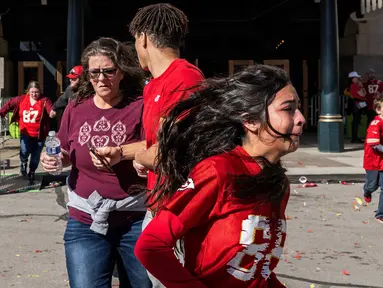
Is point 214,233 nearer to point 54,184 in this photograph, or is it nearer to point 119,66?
point 119,66

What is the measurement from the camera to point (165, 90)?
325cm

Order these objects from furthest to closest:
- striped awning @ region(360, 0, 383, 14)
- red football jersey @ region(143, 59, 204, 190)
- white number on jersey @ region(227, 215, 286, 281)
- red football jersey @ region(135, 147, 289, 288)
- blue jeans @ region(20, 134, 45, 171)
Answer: striped awning @ region(360, 0, 383, 14)
blue jeans @ region(20, 134, 45, 171)
red football jersey @ region(143, 59, 204, 190)
white number on jersey @ region(227, 215, 286, 281)
red football jersey @ region(135, 147, 289, 288)

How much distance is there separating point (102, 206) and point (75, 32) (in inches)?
556

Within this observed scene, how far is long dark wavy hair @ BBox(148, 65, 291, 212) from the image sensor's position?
2.32m

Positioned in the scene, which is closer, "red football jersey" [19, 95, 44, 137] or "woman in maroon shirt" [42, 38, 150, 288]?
"woman in maroon shirt" [42, 38, 150, 288]

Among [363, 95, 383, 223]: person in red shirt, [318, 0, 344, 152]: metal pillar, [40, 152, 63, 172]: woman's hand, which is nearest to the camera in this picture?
[40, 152, 63, 172]: woman's hand

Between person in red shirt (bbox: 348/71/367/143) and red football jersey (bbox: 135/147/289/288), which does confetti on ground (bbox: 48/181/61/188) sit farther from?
person in red shirt (bbox: 348/71/367/143)

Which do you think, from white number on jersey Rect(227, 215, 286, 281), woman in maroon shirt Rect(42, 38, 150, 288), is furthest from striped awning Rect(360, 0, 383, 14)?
white number on jersey Rect(227, 215, 286, 281)

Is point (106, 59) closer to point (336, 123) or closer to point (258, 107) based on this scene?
point (258, 107)

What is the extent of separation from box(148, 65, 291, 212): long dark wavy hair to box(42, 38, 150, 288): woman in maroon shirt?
3.76 feet

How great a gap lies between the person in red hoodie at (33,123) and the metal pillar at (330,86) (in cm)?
778

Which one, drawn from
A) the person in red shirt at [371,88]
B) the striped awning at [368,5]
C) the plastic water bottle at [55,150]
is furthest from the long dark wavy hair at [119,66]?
the person in red shirt at [371,88]

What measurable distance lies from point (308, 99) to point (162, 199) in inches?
959

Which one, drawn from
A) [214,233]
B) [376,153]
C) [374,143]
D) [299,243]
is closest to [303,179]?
[376,153]
